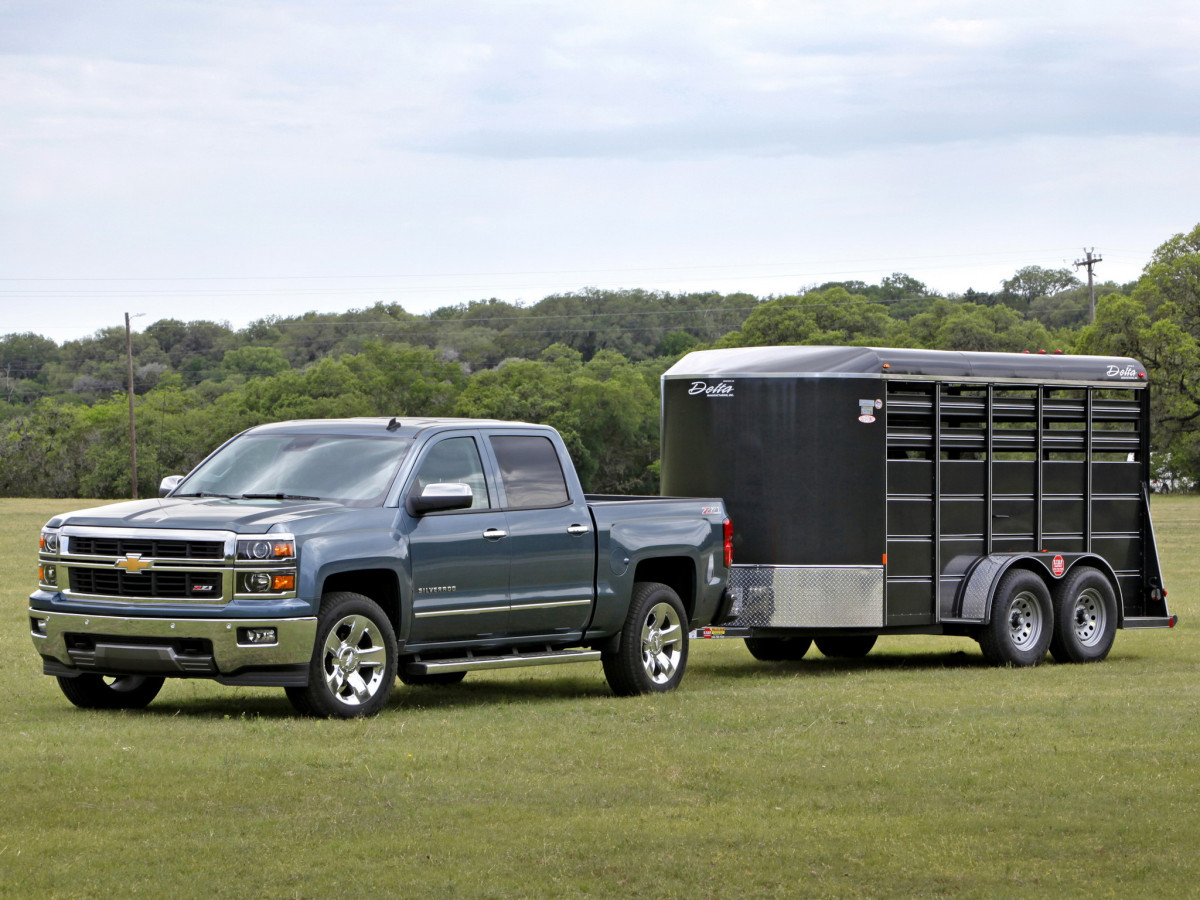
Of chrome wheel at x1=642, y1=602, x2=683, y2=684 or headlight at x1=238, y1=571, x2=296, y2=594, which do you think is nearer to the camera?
headlight at x1=238, y1=571, x2=296, y2=594

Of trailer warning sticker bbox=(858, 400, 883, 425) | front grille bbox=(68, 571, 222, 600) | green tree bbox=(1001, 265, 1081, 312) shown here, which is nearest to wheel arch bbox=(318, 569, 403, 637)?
front grille bbox=(68, 571, 222, 600)

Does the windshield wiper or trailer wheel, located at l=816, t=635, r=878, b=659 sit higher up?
the windshield wiper

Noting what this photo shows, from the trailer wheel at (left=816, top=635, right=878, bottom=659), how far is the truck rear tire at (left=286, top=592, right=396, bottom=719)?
24.0 feet

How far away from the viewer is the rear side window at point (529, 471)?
42.5 ft

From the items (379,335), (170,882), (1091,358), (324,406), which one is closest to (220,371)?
(379,335)

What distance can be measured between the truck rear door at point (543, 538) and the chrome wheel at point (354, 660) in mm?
1329

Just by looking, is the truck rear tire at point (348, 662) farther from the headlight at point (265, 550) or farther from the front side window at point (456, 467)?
the front side window at point (456, 467)

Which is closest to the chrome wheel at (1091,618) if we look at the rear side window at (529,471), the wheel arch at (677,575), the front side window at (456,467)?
the wheel arch at (677,575)

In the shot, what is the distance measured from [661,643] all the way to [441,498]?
9.41 feet

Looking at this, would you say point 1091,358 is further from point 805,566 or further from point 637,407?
point 637,407

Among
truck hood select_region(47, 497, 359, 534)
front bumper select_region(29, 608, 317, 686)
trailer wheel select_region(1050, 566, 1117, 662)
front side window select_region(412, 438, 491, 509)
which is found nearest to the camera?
front bumper select_region(29, 608, 317, 686)

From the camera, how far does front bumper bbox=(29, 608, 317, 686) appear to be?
10969 millimetres

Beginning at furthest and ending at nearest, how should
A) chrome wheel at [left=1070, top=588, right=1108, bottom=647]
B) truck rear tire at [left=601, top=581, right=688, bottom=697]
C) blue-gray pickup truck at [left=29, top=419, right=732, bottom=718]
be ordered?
1. chrome wheel at [left=1070, top=588, right=1108, bottom=647]
2. truck rear tire at [left=601, top=581, right=688, bottom=697]
3. blue-gray pickup truck at [left=29, top=419, right=732, bottom=718]

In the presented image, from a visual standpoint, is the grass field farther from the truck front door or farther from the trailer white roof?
the trailer white roof
